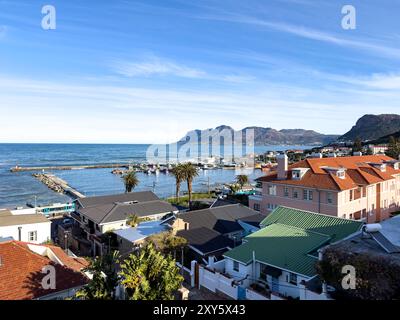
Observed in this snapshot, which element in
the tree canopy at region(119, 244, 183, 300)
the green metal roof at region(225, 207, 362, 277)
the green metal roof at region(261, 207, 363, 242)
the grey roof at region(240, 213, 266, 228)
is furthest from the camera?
the grey roof at region(240, 213, 266, 228)

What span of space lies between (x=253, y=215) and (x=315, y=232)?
1212 centimetres

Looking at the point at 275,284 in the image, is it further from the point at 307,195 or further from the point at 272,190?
the point at 272,190

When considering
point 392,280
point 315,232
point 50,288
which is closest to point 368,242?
point 392,280

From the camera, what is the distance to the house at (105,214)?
3048 centimetres

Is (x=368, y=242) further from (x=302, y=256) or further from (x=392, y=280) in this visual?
(x=302, y=256)

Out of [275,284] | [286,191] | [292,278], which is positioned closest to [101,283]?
[275,284]

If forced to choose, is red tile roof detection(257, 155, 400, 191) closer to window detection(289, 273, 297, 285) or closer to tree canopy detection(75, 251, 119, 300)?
window detection(289, 273, 297, 285)

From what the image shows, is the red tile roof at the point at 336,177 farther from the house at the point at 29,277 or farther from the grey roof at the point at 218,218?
the house at the point at 29,277

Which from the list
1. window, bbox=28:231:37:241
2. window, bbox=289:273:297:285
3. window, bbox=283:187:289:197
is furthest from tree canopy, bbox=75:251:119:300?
window, bbox=283:187:289:197

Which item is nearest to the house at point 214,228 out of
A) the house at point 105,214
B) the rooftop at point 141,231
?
the rooftop at point 141,231

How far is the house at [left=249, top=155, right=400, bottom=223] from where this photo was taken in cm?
2803

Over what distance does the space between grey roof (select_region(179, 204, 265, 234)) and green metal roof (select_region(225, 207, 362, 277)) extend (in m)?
6.51

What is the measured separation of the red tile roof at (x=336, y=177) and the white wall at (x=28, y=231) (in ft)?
69.5
